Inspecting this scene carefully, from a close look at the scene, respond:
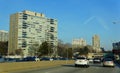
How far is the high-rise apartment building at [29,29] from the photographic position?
145 metres

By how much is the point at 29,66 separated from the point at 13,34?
10690 cm

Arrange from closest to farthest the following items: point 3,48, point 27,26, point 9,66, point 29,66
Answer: point 9,66 → point 29,66 → point 27,26 → point 3,48

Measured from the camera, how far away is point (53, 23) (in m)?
156

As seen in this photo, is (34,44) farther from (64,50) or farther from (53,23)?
(64,50)

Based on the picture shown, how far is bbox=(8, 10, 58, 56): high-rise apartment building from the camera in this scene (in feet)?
477

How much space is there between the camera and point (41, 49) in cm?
15312

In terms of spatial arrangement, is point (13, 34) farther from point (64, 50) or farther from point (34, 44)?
point (64, 50)

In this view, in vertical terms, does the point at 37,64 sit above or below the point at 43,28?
below

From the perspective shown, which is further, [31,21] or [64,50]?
[64,50]

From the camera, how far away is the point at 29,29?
148 m

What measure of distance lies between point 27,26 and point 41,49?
14.8 m

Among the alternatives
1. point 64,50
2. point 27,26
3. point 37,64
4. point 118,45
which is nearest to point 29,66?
point 37,64

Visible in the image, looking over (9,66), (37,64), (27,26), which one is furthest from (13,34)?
(9,66)

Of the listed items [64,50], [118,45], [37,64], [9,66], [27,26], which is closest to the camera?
[9,66]
